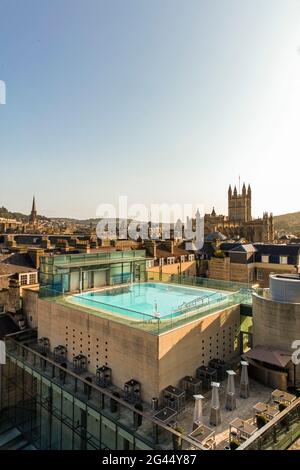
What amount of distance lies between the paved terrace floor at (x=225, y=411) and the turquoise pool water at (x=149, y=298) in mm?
4823

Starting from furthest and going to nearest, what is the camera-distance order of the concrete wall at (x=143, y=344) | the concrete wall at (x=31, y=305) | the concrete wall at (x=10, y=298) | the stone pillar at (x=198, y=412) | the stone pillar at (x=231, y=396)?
the concrete wall at (x=10, y=298)
the concrete wall at (x=31, y=305)
the concrete wall at (x=143, y=344)
the stone pillar at (x=231, y=396)
the stone pillar at (x=198, y=412)

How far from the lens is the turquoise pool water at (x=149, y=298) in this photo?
1938 cm

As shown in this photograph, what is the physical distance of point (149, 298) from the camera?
25.1 meters

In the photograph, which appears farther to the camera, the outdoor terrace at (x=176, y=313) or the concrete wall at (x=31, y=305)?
the concrete wall at (x=31, y=305)

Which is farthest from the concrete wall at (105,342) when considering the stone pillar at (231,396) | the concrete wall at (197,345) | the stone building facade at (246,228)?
the stone building facade at (246,228)

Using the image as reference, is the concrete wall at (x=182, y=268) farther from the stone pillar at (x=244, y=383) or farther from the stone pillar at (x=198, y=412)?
the stone pillar at (x=198, y=412)

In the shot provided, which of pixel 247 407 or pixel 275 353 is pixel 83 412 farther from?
pixel 275 353

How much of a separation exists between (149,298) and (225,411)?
11283 mm

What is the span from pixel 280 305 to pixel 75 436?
1461cm

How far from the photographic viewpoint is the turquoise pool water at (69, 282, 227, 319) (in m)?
19.4

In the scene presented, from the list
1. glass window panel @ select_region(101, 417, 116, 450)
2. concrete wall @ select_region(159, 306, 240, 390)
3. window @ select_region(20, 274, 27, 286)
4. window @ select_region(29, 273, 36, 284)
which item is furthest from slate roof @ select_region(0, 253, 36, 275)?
concrete wall @ select_region(159, 306, 240, 390)

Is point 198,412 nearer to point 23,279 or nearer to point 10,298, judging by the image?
point 10,298

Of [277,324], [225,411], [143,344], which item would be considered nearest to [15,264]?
[143,344]
